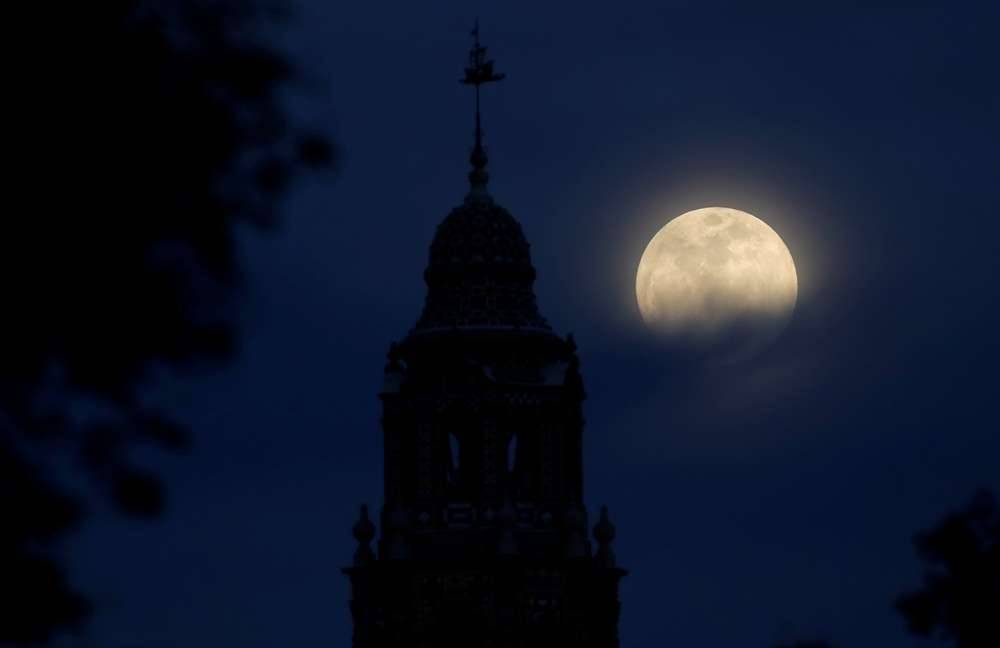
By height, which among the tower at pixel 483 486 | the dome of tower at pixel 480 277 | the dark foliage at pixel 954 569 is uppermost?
the dome of tower at pixel 480 277

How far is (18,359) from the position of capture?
57.1ft

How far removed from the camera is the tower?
232 ft

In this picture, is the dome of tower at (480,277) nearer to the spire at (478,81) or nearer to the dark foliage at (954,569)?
the spire at (478,81)

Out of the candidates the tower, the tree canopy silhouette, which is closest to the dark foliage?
the tree canopy silhouette

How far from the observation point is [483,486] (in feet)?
236

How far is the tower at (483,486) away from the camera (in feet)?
232

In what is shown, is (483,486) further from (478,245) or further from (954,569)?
(954,569)

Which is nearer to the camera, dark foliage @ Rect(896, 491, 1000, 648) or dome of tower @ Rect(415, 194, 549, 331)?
dark foliage @ Rect(896, 491, 1000, 648)

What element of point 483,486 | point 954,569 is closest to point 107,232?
point 954,569

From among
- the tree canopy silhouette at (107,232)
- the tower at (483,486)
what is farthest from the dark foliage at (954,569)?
the tower at (483,486)

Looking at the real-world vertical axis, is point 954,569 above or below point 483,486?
below

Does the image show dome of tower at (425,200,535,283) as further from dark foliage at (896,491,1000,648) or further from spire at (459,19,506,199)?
dark foliage at (896,491,1000,648)

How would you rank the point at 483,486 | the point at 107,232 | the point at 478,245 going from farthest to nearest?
1. the point at 478,245
2. the point at 483,486
3. the point at 107,232

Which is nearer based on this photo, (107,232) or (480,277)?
(107,232)
